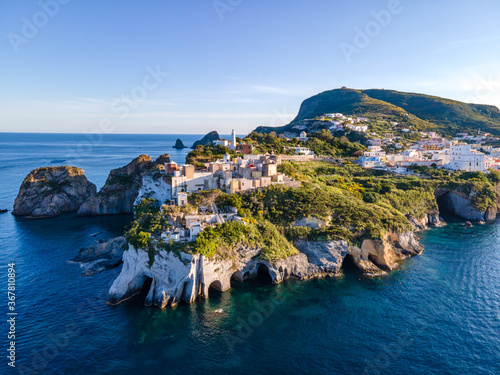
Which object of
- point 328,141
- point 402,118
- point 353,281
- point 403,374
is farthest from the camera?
point 402,118

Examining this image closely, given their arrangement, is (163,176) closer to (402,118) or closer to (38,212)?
(38,212)

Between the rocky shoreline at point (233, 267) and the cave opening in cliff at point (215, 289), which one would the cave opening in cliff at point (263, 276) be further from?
the cave opening in cliff at point (215, 289)

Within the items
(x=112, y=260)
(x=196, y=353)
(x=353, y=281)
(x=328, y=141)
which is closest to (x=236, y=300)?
(x=196, y=353)

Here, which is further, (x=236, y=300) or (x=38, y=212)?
(x=38, y=212)

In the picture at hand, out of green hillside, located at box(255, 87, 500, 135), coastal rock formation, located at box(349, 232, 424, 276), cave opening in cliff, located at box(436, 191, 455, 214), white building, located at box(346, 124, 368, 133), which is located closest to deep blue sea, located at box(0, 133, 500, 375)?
coastal rock formation, located at box(349, 232, 424, 276)

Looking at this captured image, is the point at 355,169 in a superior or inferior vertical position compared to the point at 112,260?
superior

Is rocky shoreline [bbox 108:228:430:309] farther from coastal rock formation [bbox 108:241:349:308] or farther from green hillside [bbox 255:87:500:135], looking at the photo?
green hillside [bbox 255:87:500:135]

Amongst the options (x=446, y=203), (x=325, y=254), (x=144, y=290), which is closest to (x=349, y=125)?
(x=446, y=203)
